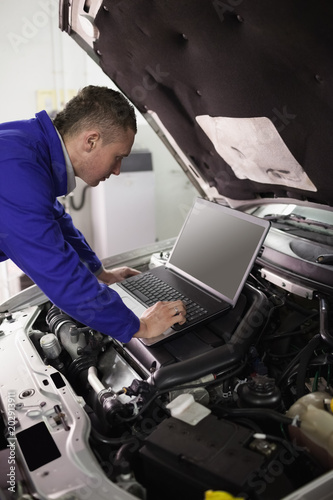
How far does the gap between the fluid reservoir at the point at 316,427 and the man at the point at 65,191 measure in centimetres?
40

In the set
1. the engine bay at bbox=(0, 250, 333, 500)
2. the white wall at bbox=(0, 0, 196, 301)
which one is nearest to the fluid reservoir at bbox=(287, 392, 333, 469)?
the engine bay at bbox=(0, 250, 333, 500)

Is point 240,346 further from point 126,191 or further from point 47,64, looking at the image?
point 47,64

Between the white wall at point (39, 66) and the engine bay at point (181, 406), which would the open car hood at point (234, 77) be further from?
the white wall at point (39, 66)

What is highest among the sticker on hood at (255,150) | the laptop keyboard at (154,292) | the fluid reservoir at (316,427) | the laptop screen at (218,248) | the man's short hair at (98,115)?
the man's short hair at (98,115)

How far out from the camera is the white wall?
138 inches

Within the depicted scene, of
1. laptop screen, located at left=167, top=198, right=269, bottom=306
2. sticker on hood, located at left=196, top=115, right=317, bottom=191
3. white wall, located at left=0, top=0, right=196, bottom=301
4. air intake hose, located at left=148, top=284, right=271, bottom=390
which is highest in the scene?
white wall, located at left=0, top=0, right=196, bottom=301

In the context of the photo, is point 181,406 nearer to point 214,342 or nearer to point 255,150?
point 214,342

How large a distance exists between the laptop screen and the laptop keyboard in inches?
3.8

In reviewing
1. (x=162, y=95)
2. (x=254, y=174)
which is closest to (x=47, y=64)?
(x=162, y=95)

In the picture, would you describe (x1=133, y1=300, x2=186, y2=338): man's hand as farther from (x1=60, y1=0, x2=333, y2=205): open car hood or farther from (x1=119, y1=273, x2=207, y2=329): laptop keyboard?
(x1=60, y1=0, x2=333, y2=205): open car hood

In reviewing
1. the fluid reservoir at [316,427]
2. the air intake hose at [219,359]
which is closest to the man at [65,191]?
the air intake hose at [219,359]

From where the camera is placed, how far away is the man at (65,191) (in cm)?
108

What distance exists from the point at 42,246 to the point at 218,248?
2.01ft

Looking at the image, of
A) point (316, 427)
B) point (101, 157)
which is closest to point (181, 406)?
point (316, 427)
